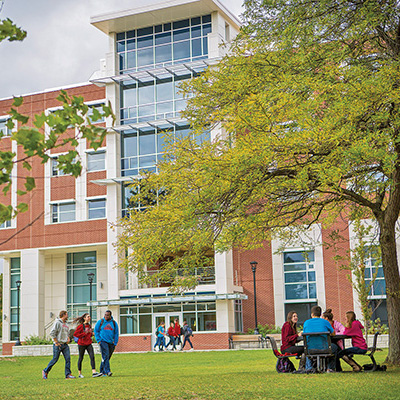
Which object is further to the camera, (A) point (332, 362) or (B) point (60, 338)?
(B) point (60, 338)

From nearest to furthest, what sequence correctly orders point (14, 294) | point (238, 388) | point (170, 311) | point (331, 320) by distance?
point (238, 388) → point (331, 320) → point (170, 311) → point (14, 294)

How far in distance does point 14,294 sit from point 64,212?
862 centimetres

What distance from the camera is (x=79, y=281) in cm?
4922

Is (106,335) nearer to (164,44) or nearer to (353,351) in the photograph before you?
(353,351)

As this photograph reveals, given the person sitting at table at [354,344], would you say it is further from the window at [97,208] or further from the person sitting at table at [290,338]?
the window at [97,208]

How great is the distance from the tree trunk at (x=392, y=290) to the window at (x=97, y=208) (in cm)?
3347

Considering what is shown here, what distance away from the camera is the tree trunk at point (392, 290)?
14.8m

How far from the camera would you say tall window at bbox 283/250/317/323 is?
40.8 m

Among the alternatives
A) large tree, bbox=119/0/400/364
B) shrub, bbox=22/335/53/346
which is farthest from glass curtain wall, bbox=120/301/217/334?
large tree, bbox=119/0/400/364

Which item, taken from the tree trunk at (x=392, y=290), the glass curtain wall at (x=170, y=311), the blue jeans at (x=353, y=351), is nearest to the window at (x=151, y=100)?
the glass curtain wall at (x=170, y=311)

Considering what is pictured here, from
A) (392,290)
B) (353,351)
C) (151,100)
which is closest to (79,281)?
(151,100)

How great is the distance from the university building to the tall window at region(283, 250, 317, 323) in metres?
0.06

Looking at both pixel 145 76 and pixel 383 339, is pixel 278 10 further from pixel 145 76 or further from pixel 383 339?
pixel 145 76

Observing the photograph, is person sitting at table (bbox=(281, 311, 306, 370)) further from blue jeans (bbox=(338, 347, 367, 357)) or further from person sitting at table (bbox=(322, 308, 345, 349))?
person sitting at table (bbox=(322, 308, 345, 349))
